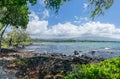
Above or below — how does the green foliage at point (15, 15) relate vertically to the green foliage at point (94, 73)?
above

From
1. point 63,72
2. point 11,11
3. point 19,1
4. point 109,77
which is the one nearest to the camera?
point 109,77

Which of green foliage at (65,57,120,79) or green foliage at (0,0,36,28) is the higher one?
green foliage at (0,0,36,28)

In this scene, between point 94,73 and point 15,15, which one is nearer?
point 94,73

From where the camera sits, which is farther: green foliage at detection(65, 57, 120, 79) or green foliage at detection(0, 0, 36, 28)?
green foliage at detection(0, 0, 36, 28)

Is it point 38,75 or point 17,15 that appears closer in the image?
point 38,75

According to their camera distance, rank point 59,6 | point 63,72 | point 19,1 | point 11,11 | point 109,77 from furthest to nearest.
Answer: point 11,11 < point 19,1 < point 59,6 < point 63,72 < point 109,77

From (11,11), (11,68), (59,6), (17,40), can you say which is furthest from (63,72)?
(17,40)

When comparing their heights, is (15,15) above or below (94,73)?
above

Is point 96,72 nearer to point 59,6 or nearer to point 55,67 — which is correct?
point 55,67

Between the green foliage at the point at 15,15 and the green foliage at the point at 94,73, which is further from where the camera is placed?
the green foliage at the point at 15,15

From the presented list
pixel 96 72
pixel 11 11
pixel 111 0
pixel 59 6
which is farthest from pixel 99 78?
pixel 11 11

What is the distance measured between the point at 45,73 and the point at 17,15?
110ft

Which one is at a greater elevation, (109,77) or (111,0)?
(111,0)

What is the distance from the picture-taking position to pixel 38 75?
2392 cm
